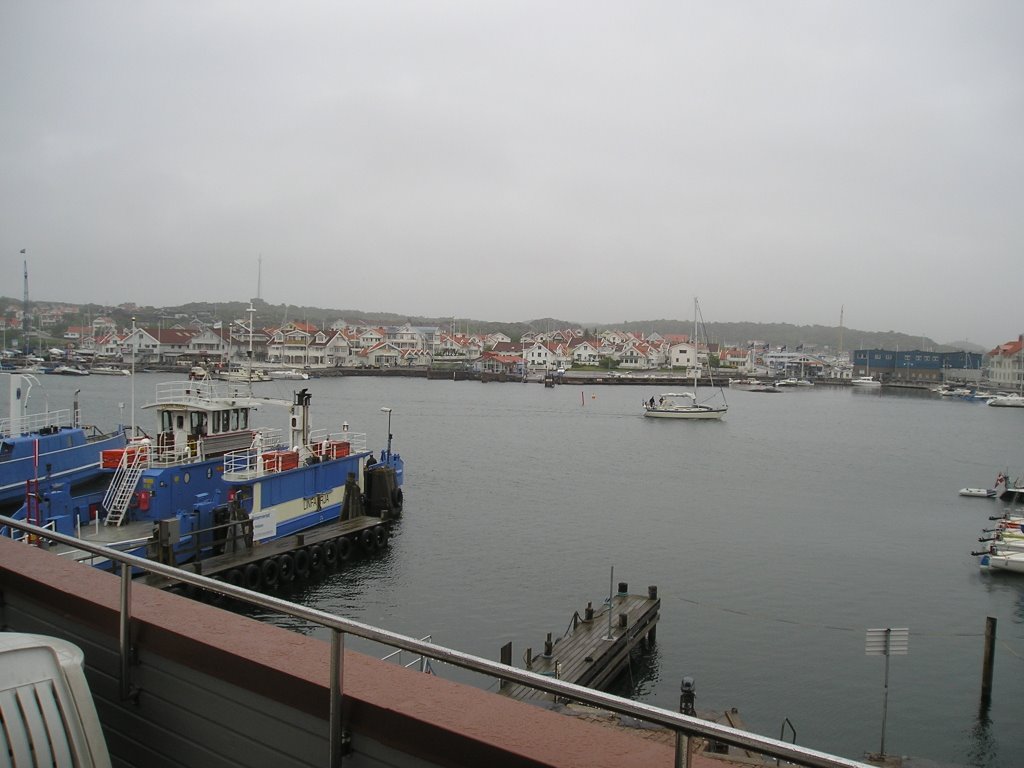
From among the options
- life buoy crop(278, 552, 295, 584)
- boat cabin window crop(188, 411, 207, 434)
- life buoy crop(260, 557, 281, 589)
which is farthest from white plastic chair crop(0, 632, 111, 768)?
boat cabin window crop(188, 411, 207, 434)

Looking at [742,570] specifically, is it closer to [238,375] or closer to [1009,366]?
[238,375]

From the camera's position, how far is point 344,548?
1928cm

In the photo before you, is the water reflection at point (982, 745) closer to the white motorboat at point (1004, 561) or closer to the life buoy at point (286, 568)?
the white motorboat at point (1004, 561)

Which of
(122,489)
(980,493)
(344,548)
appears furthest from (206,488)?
(980,493)

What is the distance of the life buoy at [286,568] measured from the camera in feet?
55.3

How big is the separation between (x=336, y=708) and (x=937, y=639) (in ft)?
55.1

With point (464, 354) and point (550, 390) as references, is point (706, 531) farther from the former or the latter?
point (464, 354)

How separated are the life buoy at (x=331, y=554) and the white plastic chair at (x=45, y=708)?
53.9 ft

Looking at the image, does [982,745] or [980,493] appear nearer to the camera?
[982,745]

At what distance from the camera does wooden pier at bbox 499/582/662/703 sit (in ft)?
36.9

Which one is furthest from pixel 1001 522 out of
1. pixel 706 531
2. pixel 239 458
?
pixel 239 458

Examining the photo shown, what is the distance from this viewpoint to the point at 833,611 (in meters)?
17.0

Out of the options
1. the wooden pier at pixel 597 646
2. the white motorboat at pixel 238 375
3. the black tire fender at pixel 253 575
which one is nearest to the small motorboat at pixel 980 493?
the wooden pier at pixel 597 646

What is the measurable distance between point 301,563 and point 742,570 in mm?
11008
